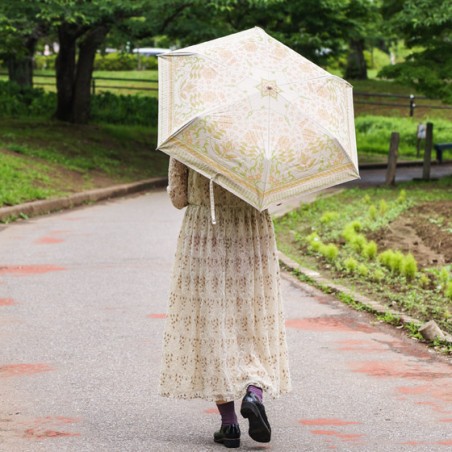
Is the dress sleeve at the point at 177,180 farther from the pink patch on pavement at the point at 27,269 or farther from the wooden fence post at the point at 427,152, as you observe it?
the wooden fence post at the point at 427,152

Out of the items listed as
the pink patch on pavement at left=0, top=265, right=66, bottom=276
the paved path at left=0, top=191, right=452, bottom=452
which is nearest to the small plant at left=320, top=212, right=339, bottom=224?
the paved path at left=0, top=191, right=452, bottom=452

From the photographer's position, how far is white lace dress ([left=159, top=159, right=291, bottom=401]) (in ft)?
18.7

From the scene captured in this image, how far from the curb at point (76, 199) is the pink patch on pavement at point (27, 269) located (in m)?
3.81

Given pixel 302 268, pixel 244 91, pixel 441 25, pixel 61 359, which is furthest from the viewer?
pixel 441 25

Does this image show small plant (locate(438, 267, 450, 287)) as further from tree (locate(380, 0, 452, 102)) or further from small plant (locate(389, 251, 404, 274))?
tree (locate(380, 0, 452, 102))

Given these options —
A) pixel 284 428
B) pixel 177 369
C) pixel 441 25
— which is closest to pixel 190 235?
pixel 177 369

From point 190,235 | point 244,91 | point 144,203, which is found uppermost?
point 244,91

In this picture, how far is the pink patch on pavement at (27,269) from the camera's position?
11203 millimetres

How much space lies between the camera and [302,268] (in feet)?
37.9

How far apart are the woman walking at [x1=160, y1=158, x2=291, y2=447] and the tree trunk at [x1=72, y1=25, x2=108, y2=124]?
20.4 m

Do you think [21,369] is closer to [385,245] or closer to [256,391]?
[256,391]

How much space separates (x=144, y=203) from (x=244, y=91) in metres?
13.0

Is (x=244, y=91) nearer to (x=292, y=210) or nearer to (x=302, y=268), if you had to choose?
(x=302, y=268)

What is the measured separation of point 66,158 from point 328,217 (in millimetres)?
7671
